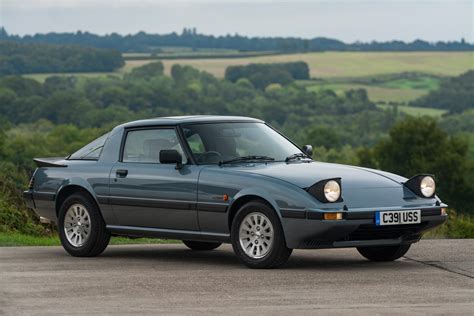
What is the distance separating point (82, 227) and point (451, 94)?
15361 centimetres

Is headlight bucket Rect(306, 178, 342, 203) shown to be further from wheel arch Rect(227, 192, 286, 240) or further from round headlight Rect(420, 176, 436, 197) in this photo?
round headlight Rect(420, 176, 436, 197)

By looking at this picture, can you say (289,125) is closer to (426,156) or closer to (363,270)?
(426,156)

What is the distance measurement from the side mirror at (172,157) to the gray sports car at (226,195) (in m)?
0.01

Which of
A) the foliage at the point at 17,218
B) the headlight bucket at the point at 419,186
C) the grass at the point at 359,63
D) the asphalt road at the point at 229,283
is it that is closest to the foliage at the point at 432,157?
the foliage at the point at 17,218

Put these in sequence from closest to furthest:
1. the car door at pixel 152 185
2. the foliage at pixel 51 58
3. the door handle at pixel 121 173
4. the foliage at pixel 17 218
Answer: the car door at pixel 152 185 → the door handle at pixel 121 173 → the foliage at pixel 17 218 → the foliage at pixel 51 58

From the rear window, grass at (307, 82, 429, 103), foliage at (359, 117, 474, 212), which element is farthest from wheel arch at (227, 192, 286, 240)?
grass at (307, 82, 429, 103)

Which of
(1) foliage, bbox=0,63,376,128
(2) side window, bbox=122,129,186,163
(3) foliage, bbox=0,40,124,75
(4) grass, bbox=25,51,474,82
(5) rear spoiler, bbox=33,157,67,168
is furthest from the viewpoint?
(4) grass, bbox=25,51,474,82

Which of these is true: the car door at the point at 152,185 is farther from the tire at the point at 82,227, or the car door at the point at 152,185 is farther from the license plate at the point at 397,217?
the license plate at the point at 397,217

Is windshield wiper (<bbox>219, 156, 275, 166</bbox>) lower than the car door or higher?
higher

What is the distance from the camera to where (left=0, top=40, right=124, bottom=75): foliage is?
146 metres

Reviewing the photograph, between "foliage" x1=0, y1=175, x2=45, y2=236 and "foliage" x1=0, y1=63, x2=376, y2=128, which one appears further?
"foliage" x1=0, y1=63, x2=376, y2=128

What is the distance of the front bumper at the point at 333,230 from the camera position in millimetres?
11523

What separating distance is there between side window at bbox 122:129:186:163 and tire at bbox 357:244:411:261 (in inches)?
85.1

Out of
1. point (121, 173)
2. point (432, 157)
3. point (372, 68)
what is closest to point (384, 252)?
point (121, 173)
